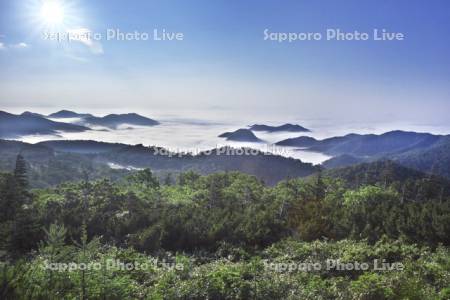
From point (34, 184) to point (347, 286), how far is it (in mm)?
163336

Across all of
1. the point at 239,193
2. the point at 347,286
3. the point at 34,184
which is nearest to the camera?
the point at 347,286

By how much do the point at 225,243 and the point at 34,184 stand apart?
5877 inches

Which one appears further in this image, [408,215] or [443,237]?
[408,215]

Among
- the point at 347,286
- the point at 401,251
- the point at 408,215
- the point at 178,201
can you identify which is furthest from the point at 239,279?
the point at 178,201

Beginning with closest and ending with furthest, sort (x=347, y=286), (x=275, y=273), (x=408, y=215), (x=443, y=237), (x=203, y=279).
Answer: (x=347, y=286)
(x=203, y=279)
(x=275, y=273)
(x=443, y=237)
(x=408, y=215)

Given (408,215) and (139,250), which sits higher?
(408,215)

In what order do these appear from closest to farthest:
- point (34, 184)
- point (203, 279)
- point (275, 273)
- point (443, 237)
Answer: point (203, 279) → point (275, 273) → point (443, 237) → point (34, 184)

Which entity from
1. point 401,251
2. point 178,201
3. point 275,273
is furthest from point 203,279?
point 178,201

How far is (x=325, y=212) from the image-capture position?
38969 mm

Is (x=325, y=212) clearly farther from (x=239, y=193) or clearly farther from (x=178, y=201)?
(x=239, y=193)

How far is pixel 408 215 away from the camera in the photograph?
1233 inches

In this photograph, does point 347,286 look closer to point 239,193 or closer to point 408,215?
point 408,215

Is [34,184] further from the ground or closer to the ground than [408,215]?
closer to the ground

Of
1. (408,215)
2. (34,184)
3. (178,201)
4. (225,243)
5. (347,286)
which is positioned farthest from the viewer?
(34,184)
